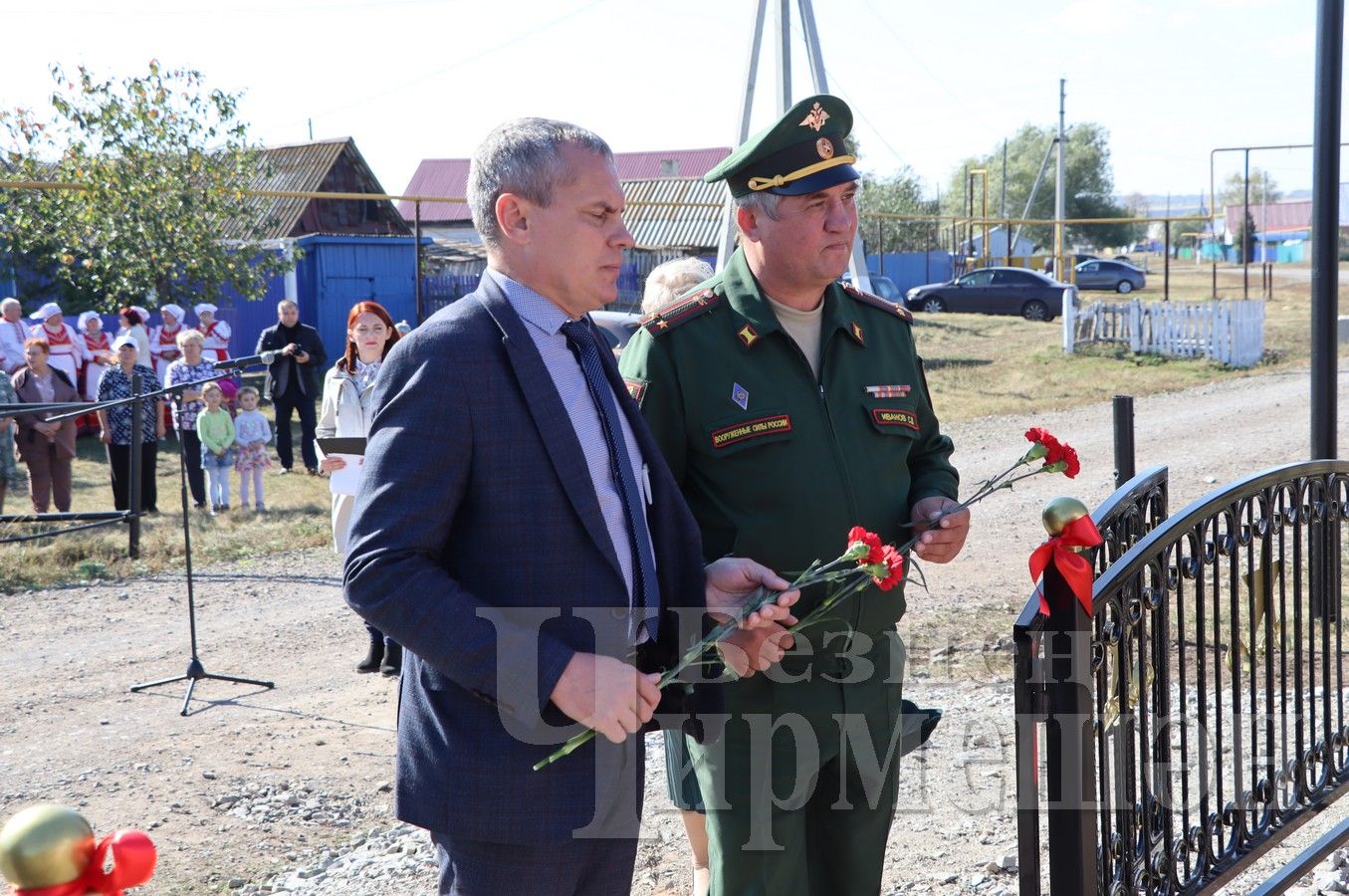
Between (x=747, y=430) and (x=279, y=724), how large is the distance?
11.3ft

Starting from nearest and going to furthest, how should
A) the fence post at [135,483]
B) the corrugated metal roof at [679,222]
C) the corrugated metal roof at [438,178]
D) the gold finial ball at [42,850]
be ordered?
1. the gold finial ball at [42,850]
2. the fence post at [135,483]
3. the corrugated metal roof at [679,222]
4. the corrugated metal roof at [438,178]

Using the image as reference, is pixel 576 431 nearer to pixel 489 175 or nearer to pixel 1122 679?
pixel 489 175

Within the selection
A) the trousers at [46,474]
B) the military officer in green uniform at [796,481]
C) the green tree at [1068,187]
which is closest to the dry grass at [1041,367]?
the trousers at [46,474]

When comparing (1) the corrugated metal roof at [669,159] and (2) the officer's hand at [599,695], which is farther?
(1) the corrugated metal roof at [669,159]

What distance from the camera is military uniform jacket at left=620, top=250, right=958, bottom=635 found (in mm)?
2648

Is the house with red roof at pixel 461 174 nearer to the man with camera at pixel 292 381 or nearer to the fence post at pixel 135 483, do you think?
the man with camera at pixel 292 381

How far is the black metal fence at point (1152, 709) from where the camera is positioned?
7.95 feet

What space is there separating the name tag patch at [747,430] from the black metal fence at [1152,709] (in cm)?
63

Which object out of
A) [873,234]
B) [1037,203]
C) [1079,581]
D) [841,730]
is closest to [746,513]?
[841,730]

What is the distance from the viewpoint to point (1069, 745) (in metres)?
2.42

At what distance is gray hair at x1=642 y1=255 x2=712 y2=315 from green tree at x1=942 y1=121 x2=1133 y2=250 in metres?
64.1

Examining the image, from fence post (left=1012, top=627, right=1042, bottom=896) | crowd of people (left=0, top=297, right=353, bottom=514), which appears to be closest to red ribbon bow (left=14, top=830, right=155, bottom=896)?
fence post (left=1012, top=627, right=1042, bottom=896)

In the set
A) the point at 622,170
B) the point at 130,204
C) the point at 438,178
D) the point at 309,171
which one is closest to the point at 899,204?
the point at 622,170

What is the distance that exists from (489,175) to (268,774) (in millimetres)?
3404
